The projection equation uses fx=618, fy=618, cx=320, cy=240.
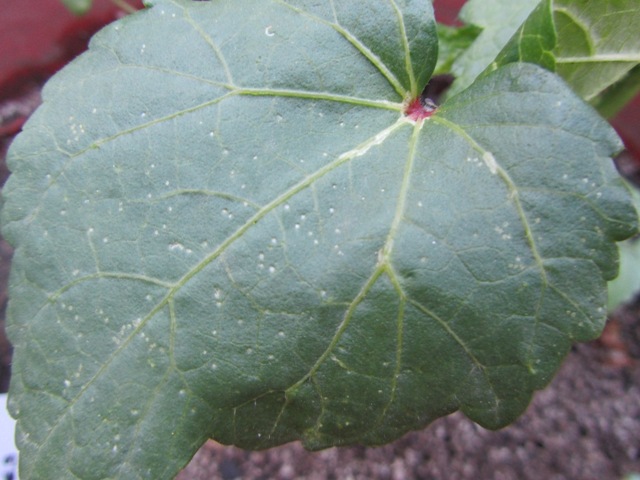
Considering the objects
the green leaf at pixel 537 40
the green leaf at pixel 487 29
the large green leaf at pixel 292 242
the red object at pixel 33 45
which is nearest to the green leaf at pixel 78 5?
the red object at pixel 33 45

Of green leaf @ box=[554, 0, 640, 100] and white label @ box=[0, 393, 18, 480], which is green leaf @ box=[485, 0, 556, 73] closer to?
green leaf @ box=[554, 0, 640, 100]

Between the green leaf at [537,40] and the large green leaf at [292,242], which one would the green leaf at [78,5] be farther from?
the green leaf at [537,40]

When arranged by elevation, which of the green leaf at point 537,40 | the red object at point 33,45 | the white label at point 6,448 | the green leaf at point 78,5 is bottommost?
the red object at point 33,45

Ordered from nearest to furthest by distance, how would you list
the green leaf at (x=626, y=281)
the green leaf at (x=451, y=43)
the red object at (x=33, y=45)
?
the green leaf at (x=451, y=43), the green leaf at (x=626, y=281), the red object at (x=33, y=45)

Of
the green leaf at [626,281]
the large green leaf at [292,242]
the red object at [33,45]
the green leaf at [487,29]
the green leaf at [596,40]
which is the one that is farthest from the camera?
the red object at [33,45]

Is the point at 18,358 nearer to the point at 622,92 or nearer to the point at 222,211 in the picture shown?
Result: the point at 222,211

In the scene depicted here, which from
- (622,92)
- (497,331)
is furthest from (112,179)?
(622,92)

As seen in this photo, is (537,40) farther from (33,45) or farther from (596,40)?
(33,45)

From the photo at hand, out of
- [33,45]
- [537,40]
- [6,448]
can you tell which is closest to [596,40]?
[537,40]
